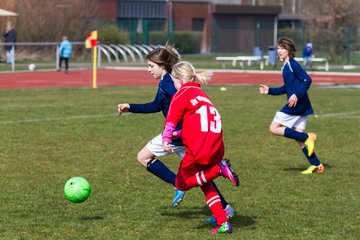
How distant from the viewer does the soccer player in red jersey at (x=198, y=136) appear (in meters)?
7.76

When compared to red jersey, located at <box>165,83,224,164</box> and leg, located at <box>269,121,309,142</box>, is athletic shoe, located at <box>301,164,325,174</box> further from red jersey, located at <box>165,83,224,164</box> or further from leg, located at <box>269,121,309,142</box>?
red jersey, located at <box>165,83,224,164</box>

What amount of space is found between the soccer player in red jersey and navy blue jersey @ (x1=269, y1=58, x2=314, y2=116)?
389 cm

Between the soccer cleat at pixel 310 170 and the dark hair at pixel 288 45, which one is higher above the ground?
the dark hair at pixel 288 45

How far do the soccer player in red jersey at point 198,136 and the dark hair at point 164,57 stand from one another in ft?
1.84

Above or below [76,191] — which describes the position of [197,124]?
above

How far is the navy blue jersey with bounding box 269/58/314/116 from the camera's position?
38.6ft

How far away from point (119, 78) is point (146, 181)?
23.1 m

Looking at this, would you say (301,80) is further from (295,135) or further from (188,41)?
(188,41)

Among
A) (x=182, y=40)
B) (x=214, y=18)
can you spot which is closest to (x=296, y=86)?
(x=182, y=40)

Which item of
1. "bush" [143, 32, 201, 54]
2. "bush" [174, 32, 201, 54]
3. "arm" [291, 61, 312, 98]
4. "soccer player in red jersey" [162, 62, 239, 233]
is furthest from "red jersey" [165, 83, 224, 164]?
"bush" [174, 32, 201, 54]

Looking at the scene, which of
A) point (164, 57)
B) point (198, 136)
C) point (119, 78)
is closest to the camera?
point (198, 136)

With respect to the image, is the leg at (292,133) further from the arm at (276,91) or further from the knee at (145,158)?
the knee at (145,158)

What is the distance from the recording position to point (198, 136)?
776 cm

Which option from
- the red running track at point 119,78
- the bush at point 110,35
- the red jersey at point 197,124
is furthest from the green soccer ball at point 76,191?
the bush at point 110,35
